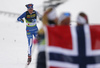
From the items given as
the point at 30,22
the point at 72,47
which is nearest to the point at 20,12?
the point at 30,22

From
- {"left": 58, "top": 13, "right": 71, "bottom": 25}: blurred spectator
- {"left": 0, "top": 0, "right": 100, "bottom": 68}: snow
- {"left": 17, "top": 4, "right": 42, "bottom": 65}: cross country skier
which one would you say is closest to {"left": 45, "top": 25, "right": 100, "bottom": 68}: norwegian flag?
{"left": 58, "top": 13, "right": 71, "bottom": 25}: blurred spectator

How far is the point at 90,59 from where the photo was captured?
2336 millimetres

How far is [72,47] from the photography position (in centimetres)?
229

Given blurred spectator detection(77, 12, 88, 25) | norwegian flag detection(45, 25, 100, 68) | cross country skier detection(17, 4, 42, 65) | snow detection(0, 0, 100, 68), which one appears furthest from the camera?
snow detection(0, 0, 100, 68)

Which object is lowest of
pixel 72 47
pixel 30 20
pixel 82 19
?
pixel 72 47

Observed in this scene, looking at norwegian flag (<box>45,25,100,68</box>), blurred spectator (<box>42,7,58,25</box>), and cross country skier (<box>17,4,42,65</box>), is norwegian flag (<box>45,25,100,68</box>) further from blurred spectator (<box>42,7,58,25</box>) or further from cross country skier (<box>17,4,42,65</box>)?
cross country skier (<box>17,4,42,65</box>)

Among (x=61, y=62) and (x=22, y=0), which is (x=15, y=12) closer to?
(x=22, y=0)

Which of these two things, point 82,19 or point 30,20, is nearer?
point 82,19

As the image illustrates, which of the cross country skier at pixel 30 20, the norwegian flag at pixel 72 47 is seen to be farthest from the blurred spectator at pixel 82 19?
the cross country skier at pixel 30 20

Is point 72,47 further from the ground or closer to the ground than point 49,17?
closer to the ground

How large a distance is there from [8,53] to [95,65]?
187 inches

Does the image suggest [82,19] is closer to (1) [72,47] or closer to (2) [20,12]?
(1) [72,47]

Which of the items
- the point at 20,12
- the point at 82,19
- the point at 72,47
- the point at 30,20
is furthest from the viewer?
the point at 20,12

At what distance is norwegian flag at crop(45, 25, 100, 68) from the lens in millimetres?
2270
